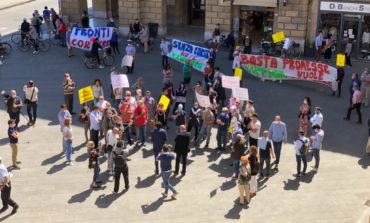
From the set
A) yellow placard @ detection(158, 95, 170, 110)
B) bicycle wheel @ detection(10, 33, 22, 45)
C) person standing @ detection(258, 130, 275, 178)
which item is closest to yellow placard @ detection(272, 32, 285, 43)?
yellow placard @ detection(158, 95, 170, 110)

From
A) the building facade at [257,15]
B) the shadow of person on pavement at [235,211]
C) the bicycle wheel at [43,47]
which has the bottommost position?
the shadow of person on pavement at [235,211]

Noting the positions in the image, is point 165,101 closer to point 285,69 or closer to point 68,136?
point 68,136

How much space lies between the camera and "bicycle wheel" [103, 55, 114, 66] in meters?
28.3

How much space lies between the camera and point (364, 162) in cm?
1859

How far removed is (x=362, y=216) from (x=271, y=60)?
12.1 metres

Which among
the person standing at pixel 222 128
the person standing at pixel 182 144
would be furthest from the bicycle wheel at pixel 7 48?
the person standing at pixel 182 144

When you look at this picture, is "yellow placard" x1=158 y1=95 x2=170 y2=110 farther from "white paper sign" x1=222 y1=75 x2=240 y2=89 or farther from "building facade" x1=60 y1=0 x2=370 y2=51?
"building facade" x1=60 y1=0 x2=370 y2=51

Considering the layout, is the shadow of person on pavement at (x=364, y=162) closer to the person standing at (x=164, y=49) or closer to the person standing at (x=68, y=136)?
the person standing at (x=68, y=136)

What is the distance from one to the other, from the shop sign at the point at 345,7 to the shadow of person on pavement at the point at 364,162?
1260 cm

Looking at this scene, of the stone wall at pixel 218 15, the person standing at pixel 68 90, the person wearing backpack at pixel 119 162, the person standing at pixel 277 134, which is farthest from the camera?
the stone wall at pixel 218 15

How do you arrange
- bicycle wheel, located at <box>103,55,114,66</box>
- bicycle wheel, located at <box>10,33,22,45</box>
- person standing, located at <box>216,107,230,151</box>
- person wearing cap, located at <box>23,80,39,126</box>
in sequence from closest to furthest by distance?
1. person standing, located at <box>216,107,230,151</box>
2. person wearing cap, located at <box>23,80,39,126</box>
3. bicycle wheel, located at <box>103,55,114,66</box>
4. bicycle wheel, located at <box>10,33,22,45</box>

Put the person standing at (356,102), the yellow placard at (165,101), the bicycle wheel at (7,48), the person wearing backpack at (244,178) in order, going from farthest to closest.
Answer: the bicycle wheel at (7,48)
the person standing at (356,102)
the yellow placard at (165,101)
the person wearing backpack at (244,178)

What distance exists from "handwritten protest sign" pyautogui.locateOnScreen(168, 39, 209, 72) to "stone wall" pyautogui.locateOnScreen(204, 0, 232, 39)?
18.9 feet

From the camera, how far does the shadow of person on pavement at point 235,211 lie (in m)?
15.2
